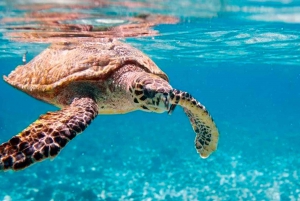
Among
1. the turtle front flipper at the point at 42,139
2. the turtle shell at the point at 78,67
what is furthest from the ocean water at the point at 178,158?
the turtle front flipper at the point at 42,139

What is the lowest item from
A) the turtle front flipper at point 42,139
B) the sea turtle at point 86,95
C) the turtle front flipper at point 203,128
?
the turtle front flipper at point 42,139

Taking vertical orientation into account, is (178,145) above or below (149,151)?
above

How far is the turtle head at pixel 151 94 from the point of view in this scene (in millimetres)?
4680

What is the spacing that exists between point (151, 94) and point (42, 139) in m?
1.72

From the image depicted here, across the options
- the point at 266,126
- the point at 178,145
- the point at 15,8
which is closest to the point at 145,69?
the point at 15,8

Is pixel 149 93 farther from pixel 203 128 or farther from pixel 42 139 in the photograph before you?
pixel 203 128

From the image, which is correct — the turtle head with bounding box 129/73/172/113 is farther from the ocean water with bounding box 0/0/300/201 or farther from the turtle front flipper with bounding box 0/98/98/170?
the ocean water with bounding box 0/0/300/201

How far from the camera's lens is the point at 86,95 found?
6094mm

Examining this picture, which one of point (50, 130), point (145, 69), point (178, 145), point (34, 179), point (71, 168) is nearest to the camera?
point (50, 130)

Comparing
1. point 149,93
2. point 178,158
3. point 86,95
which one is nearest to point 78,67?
point 86,95

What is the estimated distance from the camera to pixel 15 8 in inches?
333

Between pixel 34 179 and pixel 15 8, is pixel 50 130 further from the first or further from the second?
pixel 34 179

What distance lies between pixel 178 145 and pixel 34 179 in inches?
307

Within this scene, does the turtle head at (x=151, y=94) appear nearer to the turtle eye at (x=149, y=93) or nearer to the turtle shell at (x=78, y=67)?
the turtle eye at (x=149, y=93)
